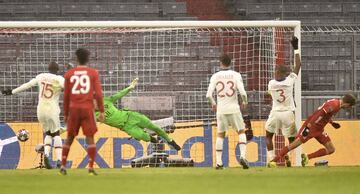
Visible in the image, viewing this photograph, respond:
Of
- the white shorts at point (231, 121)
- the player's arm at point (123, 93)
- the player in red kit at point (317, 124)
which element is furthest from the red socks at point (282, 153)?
the player's arm at point (123, 93)

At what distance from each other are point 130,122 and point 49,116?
2.54 m

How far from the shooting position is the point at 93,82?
545 inches

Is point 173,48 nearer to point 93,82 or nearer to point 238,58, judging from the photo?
point 238,58

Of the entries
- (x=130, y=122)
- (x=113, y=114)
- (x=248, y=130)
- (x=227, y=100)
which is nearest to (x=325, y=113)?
(x=227, y=100)

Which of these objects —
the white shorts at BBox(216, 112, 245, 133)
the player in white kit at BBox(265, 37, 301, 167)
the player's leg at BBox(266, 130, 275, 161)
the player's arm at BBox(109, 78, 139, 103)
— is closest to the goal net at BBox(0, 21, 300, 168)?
the player's arm at BBox(109, 78, 139, 103)

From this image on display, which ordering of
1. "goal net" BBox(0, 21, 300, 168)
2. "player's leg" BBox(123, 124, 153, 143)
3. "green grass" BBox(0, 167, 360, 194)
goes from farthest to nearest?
"goal net" BBox(0, 21, 300, 168) → "player's leg" BBox(123, 124, 153, 143) → "green grass" BBox(0, 167, 360, 194)

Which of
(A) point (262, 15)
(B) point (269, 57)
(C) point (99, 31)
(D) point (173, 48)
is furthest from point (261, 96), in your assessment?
(A) point (262, 15)

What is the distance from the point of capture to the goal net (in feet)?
66.8

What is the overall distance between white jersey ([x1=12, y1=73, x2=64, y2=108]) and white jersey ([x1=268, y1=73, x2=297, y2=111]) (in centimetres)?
401

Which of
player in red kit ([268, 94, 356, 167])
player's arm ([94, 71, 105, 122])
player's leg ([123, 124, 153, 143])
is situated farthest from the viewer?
player's leg ([123, 124, 153, 143])

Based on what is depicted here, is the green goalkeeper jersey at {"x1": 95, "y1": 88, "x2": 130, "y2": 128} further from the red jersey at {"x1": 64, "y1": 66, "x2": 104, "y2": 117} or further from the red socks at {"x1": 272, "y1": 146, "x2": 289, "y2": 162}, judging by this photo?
the red jersey at {"x1": 64, "y1": 66, "x2": 104, "y2": 117}

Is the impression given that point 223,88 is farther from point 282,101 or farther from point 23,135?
point 23,135

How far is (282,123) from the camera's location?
18250mm

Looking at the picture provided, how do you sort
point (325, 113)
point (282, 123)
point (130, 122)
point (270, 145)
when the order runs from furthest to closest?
point (130, 122) < point (270, 145) < point (282, 123) < point (325, 113)
